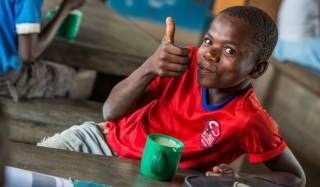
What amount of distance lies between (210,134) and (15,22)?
138cm

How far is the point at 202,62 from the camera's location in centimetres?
179

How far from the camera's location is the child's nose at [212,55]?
178cm

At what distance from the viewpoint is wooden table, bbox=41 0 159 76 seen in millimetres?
3451

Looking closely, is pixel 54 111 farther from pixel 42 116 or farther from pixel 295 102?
pixel 295 102

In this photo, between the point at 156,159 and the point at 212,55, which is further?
the point at 212,55

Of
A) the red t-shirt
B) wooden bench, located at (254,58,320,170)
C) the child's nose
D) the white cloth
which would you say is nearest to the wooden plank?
the white cloth

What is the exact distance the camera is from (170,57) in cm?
173

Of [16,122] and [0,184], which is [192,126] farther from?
[16,122]

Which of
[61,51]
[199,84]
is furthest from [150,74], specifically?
[61,51]

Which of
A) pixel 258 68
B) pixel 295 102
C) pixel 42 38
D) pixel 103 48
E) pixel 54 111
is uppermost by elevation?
pixel 258 68

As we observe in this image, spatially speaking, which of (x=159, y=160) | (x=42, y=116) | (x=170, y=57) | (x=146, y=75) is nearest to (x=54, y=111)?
(x=42, y=116)

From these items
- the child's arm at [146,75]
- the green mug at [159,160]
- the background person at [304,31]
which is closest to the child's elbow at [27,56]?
the child's arm at [146,75]

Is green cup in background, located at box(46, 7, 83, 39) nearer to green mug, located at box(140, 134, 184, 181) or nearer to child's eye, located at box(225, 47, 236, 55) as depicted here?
child's eye, located at box(225, 47, 236, 55)

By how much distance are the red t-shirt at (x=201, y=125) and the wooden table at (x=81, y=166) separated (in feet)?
0.75
